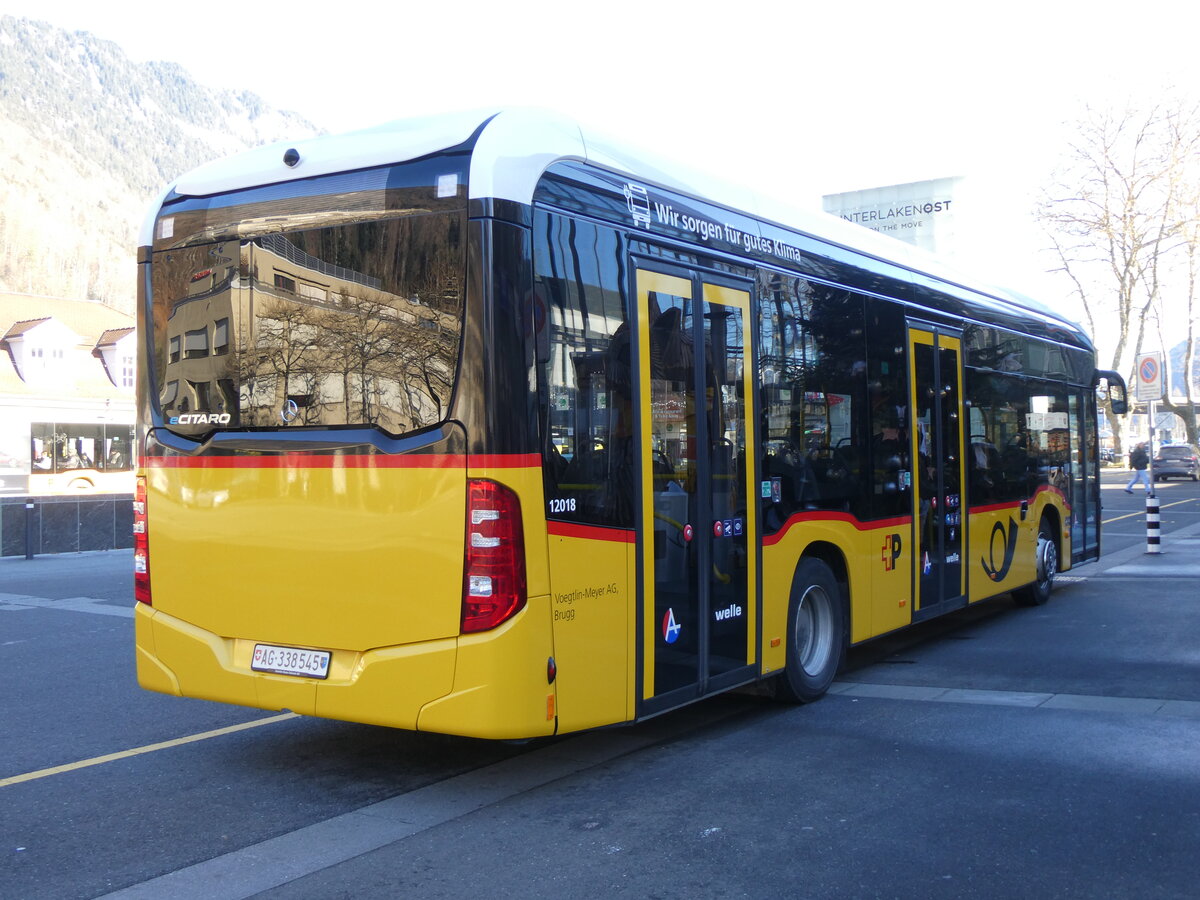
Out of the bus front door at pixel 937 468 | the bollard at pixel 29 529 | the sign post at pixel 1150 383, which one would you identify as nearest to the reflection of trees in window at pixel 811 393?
the bus front door at pixel 937 468

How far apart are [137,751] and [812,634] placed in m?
4.28

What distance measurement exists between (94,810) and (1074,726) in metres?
5.44

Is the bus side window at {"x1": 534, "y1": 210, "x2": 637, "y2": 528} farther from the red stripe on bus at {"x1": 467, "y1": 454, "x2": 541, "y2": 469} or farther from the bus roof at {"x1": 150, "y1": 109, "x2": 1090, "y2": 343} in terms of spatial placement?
the bus roof at {"x1": 150, "y1": 109, "x2": 1090, "y2": 343}

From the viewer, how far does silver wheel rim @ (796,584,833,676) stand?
301 inches

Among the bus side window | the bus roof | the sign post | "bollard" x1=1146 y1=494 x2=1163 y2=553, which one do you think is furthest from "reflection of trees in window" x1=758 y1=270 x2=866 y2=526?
the sign post

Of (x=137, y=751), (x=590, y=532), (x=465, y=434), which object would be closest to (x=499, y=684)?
(x=590, y=532)

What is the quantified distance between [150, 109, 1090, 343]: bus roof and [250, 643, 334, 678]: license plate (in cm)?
229

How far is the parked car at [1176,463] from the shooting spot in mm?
49094

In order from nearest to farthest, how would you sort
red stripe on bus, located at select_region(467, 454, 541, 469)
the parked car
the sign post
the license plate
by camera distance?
red stripe on bus, located at select_region(467, 454, 541, 469) < the license plate < the sign post < the parked car

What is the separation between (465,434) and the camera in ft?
16.8

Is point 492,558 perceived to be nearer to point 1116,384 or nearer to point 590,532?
point 590,532

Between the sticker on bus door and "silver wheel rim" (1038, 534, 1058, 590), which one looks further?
"silver wheel rim" (1038, 534, 1058, 590)

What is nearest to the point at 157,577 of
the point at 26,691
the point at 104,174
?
the point at 26,691

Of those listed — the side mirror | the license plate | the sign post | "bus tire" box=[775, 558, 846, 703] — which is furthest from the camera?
the sign post
